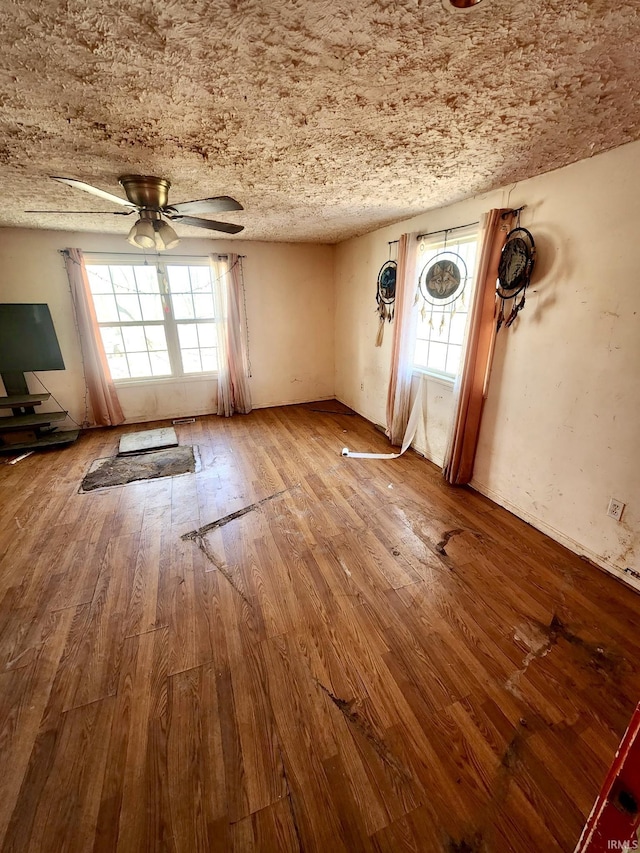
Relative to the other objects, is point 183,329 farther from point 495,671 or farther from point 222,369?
point 495,671

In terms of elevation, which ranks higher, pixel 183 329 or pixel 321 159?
pixel 321 159

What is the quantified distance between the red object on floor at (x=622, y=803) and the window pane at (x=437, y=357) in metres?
2.92

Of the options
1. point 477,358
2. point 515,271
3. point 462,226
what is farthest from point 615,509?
point 462,226

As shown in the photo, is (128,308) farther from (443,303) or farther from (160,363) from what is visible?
(443,303)

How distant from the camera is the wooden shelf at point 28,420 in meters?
3.51

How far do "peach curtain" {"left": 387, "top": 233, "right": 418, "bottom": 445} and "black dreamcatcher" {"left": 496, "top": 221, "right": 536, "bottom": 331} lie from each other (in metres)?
0.97

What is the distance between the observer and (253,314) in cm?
455

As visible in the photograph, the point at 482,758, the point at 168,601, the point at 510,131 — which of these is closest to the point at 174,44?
the point at 510,131

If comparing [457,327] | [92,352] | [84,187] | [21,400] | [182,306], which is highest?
[84,187]

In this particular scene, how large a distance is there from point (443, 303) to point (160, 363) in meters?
3.52

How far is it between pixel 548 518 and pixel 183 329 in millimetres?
4389

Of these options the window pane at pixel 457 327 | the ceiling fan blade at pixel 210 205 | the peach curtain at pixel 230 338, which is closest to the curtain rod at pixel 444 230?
the window pane at pixel 457 327

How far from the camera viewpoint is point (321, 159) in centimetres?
184

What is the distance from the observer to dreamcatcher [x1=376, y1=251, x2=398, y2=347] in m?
3.50
